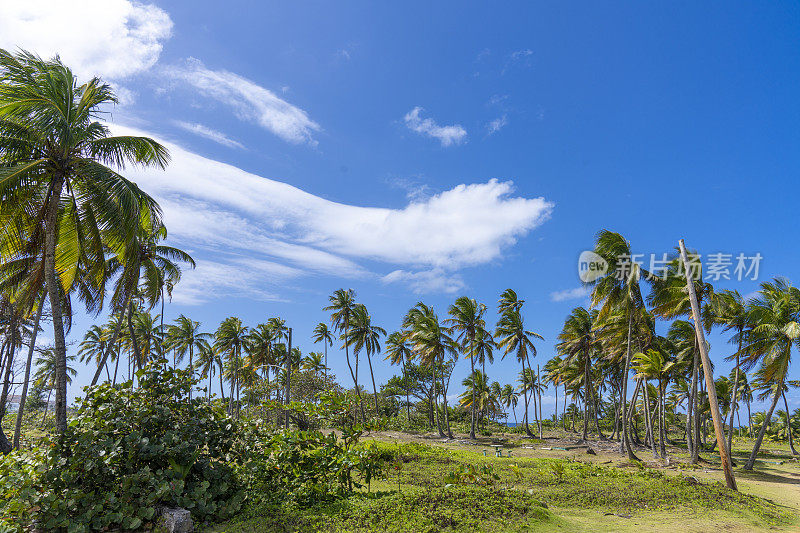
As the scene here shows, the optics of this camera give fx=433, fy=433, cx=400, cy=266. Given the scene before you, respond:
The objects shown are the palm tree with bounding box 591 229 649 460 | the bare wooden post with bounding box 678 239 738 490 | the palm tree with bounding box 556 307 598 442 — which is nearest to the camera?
the bare wooden post with bounding box 678 239 738 490

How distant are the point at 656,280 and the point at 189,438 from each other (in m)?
22.9

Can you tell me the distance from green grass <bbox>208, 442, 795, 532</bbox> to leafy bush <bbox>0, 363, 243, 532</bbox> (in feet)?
3.83

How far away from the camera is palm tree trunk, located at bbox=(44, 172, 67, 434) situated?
9.88 m

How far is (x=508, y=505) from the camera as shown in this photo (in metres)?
8.30

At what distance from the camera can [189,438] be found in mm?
8289

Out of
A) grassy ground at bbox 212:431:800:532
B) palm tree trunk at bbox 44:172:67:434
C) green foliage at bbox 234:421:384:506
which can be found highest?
palm tree trunk at bbox 44:172:67:434

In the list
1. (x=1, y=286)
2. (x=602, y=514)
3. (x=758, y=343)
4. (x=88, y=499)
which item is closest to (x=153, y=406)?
(x=88, y=499)

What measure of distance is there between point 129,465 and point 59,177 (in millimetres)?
7637

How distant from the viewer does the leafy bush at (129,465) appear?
6.91 m

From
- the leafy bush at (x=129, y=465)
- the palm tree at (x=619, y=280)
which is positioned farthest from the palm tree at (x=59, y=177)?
the palm tree at (x=619, y=280)

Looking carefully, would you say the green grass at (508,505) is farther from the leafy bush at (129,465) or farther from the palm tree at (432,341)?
the palm tree at (432,341)

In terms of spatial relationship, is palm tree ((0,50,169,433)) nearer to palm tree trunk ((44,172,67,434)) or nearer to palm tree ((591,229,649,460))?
palm tree trunk ((44,172,67,434))

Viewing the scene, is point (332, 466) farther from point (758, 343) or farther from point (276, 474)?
point (758, 343)

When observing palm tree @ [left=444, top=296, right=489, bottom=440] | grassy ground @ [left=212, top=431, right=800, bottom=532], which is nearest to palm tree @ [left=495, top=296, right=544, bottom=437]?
palm tree @ [left=444, top=296, right=489, bottom=440]
